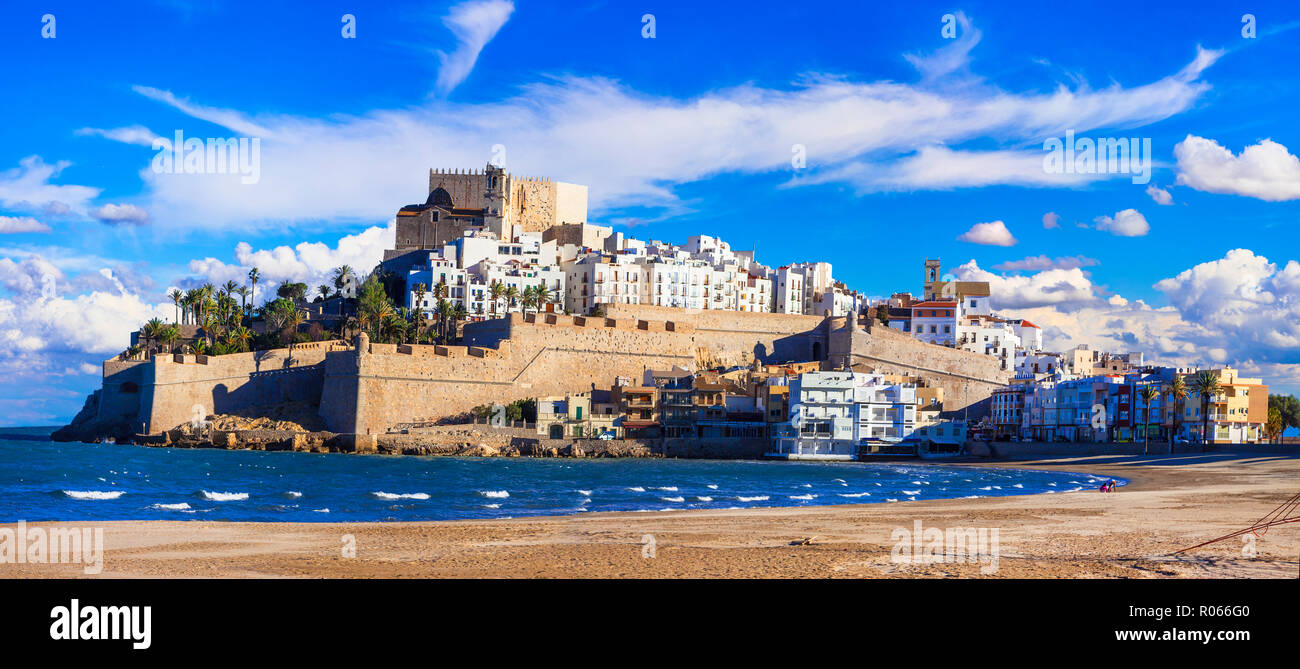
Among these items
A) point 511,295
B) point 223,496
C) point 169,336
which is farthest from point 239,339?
point 223,496

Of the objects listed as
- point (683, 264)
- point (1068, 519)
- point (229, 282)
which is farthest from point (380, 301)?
point (1068, 519)

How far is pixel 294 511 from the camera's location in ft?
79.6

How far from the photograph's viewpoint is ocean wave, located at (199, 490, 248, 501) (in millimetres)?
27438

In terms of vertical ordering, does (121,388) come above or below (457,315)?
below

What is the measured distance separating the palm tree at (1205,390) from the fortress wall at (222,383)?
53.9 m

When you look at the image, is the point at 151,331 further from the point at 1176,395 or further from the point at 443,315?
the point at 1176,395

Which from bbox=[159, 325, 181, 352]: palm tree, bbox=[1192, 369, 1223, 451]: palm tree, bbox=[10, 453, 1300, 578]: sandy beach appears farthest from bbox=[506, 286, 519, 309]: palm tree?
bbox=[10, 453, 1300, 578]: sandy beach

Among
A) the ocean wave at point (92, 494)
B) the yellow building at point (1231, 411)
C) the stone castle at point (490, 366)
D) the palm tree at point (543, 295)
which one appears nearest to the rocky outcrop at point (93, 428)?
the stone castle at point (490, 366)

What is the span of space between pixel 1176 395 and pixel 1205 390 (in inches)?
116

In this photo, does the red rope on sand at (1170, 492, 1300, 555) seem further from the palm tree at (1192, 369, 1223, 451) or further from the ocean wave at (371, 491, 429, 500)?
the palm tree at (1192, 369, 1223, 451)

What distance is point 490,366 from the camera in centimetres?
6856

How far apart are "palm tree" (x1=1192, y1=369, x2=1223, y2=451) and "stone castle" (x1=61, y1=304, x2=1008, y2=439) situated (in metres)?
18.2
